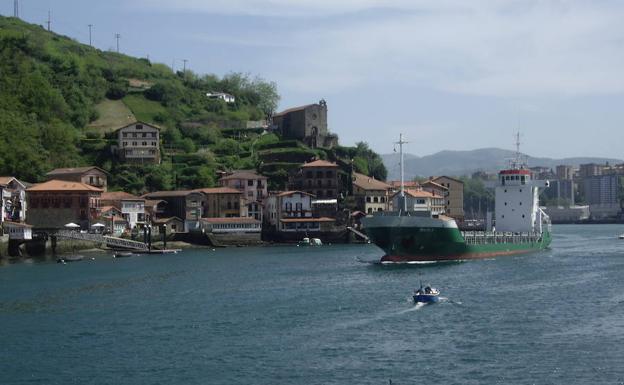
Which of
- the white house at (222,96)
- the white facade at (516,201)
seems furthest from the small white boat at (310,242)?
the white house at (222,96)

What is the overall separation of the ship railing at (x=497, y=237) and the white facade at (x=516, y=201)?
1.78 meters

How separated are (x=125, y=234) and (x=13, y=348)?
66.9 metres

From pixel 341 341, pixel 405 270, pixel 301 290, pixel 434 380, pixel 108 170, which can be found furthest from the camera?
pixel 108 170

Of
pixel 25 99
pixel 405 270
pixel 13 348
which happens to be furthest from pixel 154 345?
pixel 25 99

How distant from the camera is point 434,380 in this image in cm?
3288

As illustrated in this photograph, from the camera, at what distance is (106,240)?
98188mm

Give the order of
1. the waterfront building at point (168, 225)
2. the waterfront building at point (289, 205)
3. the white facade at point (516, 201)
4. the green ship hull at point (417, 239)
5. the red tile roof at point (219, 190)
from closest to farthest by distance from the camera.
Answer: the green ship hull at point (417, 239), the white facade at point (516, 201), the waterfront building at point (168, 225), the red tile roof at point (219, 190), the waterfront building at point (289, 205)

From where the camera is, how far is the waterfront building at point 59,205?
104 metres

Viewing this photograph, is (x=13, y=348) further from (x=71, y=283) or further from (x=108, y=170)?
(x=108, y=170)

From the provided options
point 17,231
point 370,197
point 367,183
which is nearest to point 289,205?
point 370,197

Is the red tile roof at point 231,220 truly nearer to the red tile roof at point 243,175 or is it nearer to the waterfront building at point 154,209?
the waterfront building at point 154,209

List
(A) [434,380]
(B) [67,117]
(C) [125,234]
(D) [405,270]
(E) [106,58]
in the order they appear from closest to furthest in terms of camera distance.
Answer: (A) [434,380] < (D) [405,270] < (C) [125,234] < (B) [67,117] < (E) [106,58]

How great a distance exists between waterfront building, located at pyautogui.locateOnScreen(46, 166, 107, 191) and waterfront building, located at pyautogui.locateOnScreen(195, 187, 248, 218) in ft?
44.8

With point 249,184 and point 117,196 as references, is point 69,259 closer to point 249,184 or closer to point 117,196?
point 117,196
